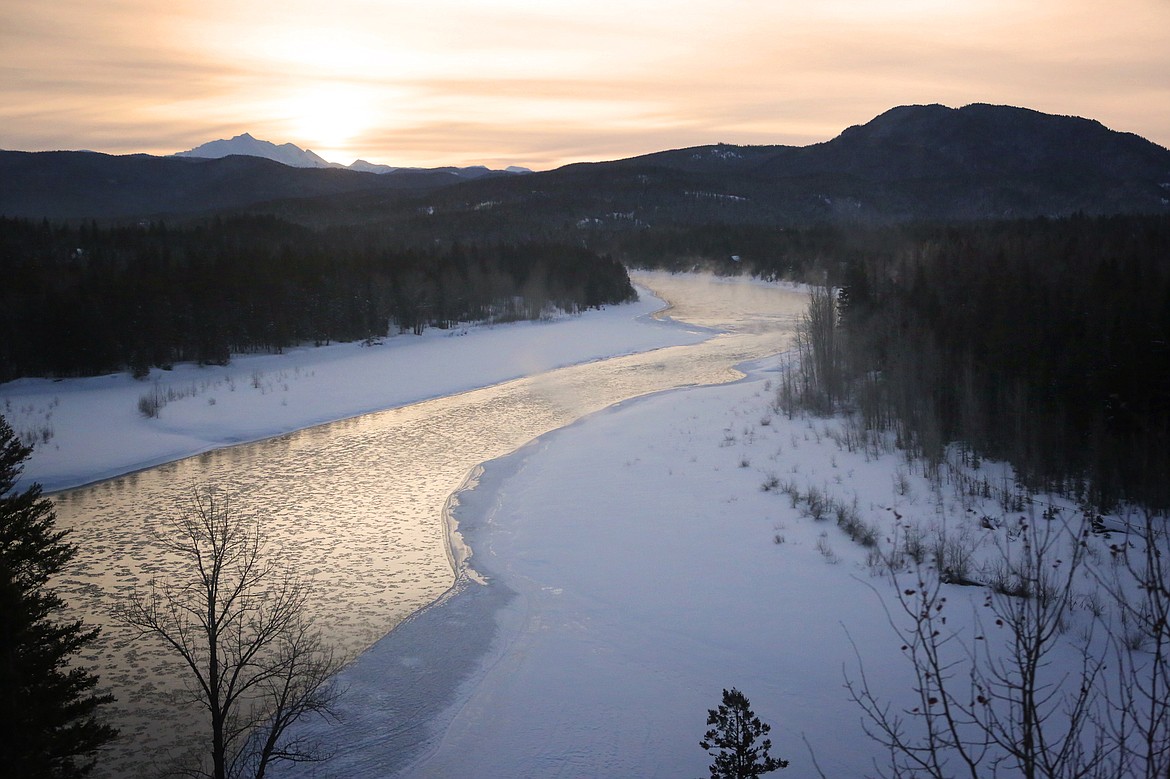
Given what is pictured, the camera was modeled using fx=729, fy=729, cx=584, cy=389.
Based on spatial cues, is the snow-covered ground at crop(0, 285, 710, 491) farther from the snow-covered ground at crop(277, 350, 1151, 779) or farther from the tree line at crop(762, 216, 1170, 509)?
the tree line at crop(762, 216, 1170, 509)

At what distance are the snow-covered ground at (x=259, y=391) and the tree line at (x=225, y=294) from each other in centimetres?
141

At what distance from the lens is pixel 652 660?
7.57 m

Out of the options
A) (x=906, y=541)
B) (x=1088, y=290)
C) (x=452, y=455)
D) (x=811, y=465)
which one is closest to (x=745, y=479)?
(x=811, y=465)

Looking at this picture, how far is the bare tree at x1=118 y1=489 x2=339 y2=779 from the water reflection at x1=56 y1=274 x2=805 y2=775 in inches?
11.5

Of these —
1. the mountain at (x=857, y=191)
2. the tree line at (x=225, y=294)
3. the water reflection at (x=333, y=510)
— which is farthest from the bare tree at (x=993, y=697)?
the mountain at (x=857, y=191)

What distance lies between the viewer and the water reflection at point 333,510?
304 inches

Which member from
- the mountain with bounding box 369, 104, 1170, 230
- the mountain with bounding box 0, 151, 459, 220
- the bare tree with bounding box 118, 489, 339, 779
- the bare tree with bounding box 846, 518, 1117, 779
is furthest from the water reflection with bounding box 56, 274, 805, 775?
the mountain with bounding box 0, 151, 459, 220

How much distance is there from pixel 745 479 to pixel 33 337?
2769cm

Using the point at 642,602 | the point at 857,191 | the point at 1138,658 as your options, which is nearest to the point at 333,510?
the point at 642,602

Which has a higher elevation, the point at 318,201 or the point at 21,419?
the point at 318,201

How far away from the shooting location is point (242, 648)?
25.8 ft

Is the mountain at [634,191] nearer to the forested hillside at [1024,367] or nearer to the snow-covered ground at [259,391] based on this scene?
the snow-covered ground at [259,391]

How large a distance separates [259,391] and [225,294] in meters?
12.1

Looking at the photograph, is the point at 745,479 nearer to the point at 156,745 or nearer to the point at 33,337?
the point at 156,745
